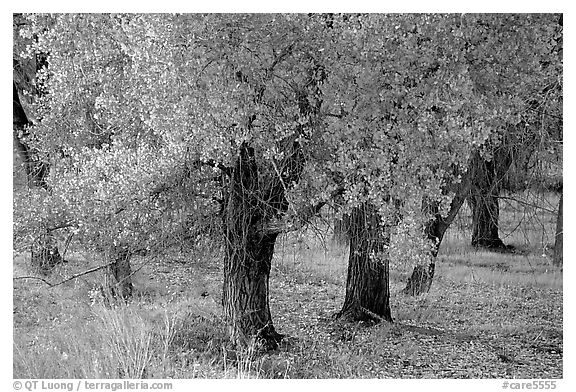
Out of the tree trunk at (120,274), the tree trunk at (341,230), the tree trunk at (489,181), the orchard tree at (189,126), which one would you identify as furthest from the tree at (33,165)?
the tree trunk at (489,181)

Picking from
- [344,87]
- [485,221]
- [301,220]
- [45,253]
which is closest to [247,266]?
[301,220]

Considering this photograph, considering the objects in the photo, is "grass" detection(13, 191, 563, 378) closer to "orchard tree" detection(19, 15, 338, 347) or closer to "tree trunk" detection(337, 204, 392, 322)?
"tree trunk" detection(337, 204, 392, 322)

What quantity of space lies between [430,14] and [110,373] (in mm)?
3897

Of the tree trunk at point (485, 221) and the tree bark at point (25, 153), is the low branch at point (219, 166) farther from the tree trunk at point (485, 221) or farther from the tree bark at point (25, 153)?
the tree trunk at point (485, 221)

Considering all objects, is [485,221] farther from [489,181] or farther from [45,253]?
[45,253]

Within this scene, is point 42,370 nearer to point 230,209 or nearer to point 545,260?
point 230,209

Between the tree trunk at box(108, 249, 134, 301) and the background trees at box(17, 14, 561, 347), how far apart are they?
0.43 ft

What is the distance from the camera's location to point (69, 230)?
312 inches

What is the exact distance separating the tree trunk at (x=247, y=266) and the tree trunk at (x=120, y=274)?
45.4 inches

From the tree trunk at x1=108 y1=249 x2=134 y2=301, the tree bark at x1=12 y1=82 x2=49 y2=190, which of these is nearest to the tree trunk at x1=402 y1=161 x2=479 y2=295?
the tree trunk at x1=108 y1=249 x2=134 y2=301

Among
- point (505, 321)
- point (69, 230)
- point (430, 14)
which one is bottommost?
point (505, 321)

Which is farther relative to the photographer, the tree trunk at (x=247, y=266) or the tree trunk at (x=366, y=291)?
the tree trunk at (x=366, y=291)

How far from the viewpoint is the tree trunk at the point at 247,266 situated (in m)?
7.24

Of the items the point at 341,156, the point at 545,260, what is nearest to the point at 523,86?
the point at 341,156
